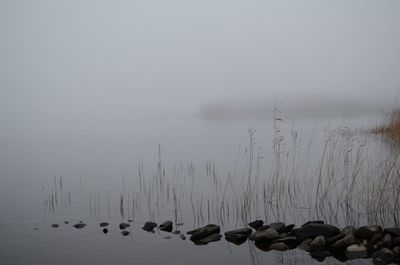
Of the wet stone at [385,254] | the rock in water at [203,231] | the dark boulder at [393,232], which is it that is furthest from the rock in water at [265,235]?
the dark boulder at [393,232]

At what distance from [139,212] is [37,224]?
236 cm

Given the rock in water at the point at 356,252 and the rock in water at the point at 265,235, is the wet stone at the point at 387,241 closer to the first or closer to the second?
the rock in water at the point at 356,252

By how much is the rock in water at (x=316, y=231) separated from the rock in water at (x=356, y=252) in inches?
17.3

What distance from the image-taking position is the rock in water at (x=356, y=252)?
A: 6.73m

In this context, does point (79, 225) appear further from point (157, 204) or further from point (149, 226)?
→ point (157, 204)

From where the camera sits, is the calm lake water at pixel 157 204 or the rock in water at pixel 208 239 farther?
the rock in water at pixel 208 239

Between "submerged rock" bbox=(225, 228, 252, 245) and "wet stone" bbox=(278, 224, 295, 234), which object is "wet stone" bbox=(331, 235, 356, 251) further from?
"submerged rock" bbox=(225, 228, 252, 245)

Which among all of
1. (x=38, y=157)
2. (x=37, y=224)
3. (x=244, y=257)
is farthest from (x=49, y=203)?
(x=38, y=157)

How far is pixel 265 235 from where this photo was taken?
7652 mm

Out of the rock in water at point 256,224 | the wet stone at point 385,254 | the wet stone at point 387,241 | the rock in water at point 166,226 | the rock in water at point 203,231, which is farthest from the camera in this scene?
the rock in water at point 166,226

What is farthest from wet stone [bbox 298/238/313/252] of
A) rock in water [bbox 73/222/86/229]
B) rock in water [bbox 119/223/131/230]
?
rock in water [bbox 73/222/86/229]

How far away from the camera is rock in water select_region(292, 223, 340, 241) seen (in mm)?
7301

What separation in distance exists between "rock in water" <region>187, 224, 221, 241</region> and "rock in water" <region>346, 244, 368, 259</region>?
99.7 inches

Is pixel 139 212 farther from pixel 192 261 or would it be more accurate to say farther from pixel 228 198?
pixel 192 261
